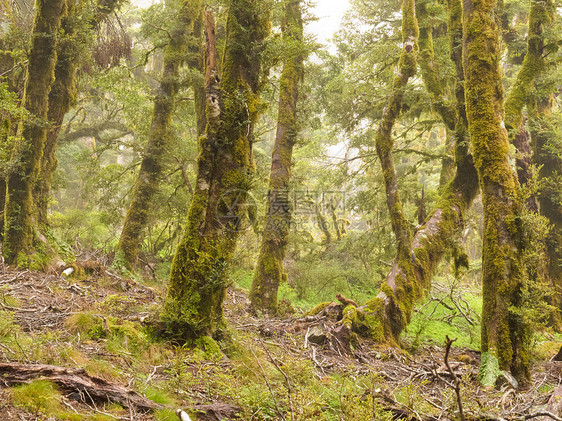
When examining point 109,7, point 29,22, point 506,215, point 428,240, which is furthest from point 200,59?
point 506,215

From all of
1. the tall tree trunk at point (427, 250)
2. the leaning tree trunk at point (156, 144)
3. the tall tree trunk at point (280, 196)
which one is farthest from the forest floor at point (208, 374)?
the leaning tree trunk at point (156, 144)

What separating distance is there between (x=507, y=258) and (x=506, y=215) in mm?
688

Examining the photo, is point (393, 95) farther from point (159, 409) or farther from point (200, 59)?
point (159, 409)

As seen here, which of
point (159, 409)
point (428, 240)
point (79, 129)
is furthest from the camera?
point (79, 129)

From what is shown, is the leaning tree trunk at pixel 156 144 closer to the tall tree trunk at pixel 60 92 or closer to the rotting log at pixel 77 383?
the tall tree trunk at pixel 60 92

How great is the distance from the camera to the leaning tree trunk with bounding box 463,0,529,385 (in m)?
5.18

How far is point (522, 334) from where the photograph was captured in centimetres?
516

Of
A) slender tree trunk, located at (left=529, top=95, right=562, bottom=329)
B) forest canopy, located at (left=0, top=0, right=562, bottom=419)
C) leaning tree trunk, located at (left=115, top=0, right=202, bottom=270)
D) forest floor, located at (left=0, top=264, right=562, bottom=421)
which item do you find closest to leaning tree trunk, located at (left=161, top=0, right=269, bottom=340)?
forest canopy, located at (left=0, top=0, right=562, bottom=419)

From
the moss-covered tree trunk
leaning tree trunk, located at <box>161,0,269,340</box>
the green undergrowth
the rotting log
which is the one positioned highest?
the moss-covered tree trunk

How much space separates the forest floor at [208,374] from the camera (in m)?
2.76

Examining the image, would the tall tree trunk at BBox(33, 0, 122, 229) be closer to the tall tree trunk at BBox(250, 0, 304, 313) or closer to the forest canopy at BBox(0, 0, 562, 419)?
the forest canopy at BBox(0, 0, 562, 419)

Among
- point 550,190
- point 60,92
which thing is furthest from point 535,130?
point 60,92

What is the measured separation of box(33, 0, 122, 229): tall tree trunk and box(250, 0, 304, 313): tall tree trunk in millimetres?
5640

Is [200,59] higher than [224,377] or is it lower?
higher
